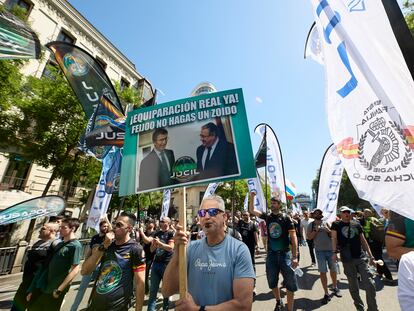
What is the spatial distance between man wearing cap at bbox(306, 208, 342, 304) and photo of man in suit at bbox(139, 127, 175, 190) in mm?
5228

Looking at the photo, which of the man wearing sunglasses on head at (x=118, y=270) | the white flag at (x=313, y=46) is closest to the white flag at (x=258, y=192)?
the white flag at (x=313, y=46)

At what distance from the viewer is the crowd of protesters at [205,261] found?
2.03 metres

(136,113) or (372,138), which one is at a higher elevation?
Result: (136,113)

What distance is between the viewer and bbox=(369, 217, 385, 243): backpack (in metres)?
7.40

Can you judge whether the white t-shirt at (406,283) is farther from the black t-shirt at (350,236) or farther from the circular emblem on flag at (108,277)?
the black t-shirt at (350,236)

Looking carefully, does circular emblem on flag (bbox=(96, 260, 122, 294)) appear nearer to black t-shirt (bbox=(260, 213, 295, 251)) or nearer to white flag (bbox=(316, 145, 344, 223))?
black t-shirt (bbox=(260, 213, 295, 251))

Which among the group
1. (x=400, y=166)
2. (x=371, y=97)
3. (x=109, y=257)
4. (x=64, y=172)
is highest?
(x=64, y=172)

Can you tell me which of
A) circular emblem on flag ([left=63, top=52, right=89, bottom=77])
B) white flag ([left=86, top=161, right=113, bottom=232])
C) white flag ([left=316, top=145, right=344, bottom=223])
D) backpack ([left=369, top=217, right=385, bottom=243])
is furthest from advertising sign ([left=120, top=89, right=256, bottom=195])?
backpack ([left=369, top=217, right=385, bottom=243])

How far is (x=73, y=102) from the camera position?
1384 cm

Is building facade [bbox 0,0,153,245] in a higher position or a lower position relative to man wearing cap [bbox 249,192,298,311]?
higher

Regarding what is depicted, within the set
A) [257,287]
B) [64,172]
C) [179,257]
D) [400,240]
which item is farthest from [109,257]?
[64,172]

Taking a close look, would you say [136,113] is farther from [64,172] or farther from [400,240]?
[64,172]

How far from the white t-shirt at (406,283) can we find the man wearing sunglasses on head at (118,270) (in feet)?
8.93

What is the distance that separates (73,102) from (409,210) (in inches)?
616
